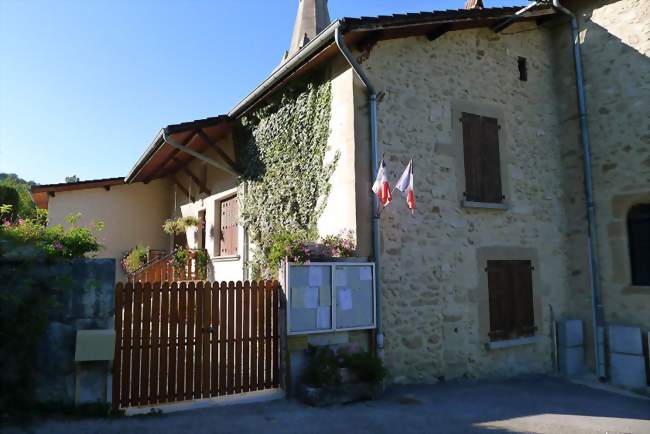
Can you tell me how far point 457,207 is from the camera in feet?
23.9

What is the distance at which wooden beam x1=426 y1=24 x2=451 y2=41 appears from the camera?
23.9ft

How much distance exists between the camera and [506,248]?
7672 millimetres

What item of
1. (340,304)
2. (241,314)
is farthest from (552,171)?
(241,314)

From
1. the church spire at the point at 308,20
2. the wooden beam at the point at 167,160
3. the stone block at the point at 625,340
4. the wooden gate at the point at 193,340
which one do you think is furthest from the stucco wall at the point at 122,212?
the stone block at the point at 625,340

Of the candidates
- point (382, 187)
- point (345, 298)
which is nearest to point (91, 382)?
point (345, 298)

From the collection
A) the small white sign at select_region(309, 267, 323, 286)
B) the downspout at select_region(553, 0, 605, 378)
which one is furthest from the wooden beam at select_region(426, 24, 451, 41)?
the small white sign at select_region(309, 267, 323, 286)

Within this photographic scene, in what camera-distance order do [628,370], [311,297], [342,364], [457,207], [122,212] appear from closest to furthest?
[342,364]
[311,297]
[457,207]
[628,370]
[122,212]

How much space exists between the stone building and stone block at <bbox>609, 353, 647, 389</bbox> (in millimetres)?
474

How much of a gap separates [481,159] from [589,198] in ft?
6.84

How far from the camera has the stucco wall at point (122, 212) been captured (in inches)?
527

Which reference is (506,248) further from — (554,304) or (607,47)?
(607,47)

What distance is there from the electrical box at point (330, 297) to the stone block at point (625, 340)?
4.21 meters

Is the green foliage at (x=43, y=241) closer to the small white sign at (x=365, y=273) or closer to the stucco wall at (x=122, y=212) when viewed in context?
the small white sign at (x=365, y=273)

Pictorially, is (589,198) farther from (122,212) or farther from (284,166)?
(122,212)
